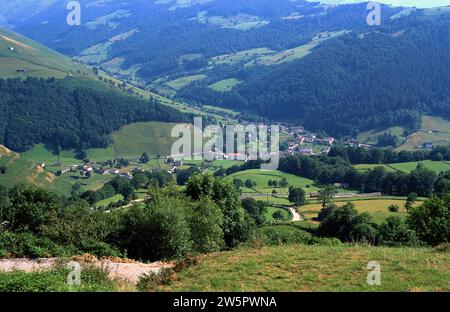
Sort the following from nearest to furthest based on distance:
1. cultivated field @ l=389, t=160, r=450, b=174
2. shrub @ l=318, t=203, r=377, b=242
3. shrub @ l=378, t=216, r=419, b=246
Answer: shrub @ l=378, t=216, r=419, b=246, shrub @ l=318, t=203, r=377, b=242, cultivated field @ l=389, t=160, r=450, b=174

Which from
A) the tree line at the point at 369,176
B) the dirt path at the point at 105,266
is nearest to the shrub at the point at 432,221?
the dirt path at the point at 105,266

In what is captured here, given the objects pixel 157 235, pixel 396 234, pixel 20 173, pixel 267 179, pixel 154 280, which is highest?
pixel 154 280

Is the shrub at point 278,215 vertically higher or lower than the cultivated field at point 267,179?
higher

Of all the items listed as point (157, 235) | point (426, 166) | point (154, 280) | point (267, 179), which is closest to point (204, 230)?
point (157, 235)

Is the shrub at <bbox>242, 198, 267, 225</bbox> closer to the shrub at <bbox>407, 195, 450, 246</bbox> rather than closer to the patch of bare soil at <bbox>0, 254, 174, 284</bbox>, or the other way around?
the shrub at <bbox>407, 195, 450, 246</bbox>

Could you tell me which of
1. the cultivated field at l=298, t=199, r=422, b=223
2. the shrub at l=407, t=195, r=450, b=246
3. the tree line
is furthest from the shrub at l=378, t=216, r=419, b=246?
the tree line

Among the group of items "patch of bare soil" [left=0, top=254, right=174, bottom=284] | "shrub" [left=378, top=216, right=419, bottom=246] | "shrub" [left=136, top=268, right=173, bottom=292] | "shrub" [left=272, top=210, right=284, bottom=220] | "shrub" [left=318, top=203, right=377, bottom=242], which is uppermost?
"shrub" [left=136, top=268, right=173, bottom=292]

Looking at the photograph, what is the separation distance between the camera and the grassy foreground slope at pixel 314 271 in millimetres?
13906

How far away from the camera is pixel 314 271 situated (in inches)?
614

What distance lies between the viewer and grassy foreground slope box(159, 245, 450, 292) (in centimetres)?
1391

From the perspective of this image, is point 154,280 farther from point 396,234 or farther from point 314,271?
point 396,234

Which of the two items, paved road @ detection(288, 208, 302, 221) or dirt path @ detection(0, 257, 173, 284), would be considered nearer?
dirt path @ detection(0, 257, 173, 284)

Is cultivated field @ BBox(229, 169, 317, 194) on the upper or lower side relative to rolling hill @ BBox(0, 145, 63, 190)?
lower

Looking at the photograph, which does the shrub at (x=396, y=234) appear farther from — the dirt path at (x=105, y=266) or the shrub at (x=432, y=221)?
the dirt path at (x=105, y=266)
